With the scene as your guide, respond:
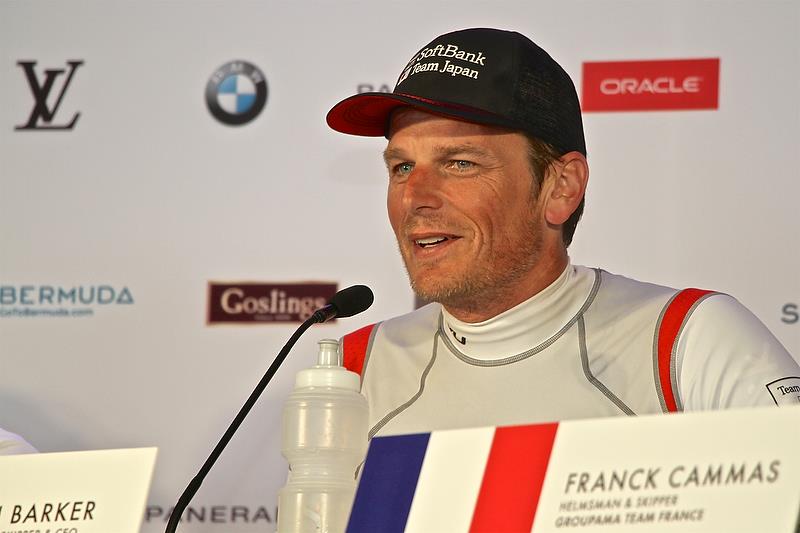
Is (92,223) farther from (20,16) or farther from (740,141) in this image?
(740,141)

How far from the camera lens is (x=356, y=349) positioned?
2.01 metres

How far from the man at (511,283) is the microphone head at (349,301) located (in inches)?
11.2

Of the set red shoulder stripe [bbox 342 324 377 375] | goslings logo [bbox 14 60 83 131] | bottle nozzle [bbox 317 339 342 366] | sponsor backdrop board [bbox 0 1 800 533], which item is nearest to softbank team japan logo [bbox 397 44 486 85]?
red shoulder stripe [bbox 342 324 377 375]

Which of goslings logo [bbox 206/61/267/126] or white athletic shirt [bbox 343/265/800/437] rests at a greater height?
goslings logo [bbox 206/61/267/126]

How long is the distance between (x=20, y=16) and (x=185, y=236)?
0.70 m

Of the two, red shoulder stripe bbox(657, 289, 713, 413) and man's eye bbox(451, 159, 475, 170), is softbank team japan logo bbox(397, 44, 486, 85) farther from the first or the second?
red shoulder stripe bbox(657, 289, 713, 413)

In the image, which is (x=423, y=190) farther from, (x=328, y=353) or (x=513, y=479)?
(x=513, y=479)

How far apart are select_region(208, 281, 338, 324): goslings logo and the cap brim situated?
0.63 m

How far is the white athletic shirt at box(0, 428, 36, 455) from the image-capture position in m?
2.15

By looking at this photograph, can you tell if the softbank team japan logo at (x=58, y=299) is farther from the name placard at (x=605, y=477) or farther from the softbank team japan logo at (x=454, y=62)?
the name placard at (x=605, y=477)

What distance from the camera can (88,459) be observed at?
1074 mm

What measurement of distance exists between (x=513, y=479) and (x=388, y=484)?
11cm

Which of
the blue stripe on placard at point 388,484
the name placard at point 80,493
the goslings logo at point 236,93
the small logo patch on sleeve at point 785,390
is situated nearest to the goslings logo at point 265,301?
the goslings logo at point 236,93

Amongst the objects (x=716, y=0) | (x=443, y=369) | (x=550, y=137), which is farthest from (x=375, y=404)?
(x=716, y=0)
